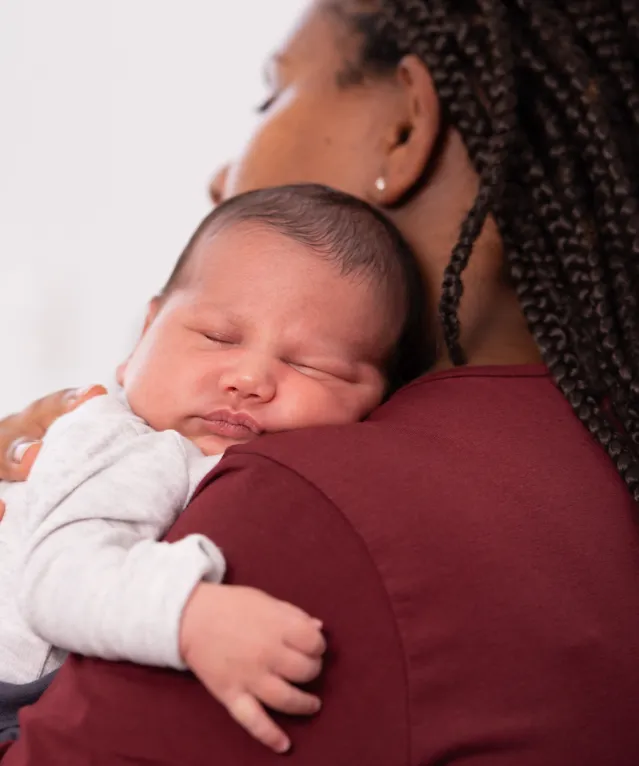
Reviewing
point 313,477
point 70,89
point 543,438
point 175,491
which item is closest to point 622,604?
point 543,438

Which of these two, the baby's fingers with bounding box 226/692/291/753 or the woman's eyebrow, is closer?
the baby's fingers with bounding box 226/692/291/753

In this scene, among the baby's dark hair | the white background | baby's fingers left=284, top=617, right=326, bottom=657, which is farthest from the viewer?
the white background

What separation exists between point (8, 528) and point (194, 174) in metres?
1.53

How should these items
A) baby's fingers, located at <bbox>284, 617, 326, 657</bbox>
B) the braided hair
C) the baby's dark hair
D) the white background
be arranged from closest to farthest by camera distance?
baby's fingers, located at <bbox>284, 617, 326, 657</bbox> < the braided hair < the baby's dark hair < the white background

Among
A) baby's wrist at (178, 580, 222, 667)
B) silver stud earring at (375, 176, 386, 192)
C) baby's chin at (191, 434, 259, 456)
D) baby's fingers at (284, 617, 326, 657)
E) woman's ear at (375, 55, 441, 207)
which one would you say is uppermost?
woman's ear at (375, 55, 441, 207)

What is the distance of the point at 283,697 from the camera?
0.65 metres

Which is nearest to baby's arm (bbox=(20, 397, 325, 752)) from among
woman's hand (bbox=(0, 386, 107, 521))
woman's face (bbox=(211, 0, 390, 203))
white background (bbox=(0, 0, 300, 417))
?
woman's hand (bbox=(0, 386, 107, 521))

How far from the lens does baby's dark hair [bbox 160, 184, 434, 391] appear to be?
1.03 metres

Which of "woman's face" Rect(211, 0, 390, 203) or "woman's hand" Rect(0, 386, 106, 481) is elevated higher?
"woman's face" Rect(211, 0, 390, 203)

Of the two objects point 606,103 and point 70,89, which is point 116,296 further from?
point 606,103

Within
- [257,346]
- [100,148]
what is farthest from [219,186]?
[100,148]

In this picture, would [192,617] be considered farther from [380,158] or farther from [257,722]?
[380,158]

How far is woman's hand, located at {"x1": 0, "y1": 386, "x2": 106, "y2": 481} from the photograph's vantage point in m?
1.06

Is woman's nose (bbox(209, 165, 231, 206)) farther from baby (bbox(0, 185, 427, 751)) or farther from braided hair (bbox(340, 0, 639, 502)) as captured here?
braided hair (bbox(340, 0, 639, 502))
